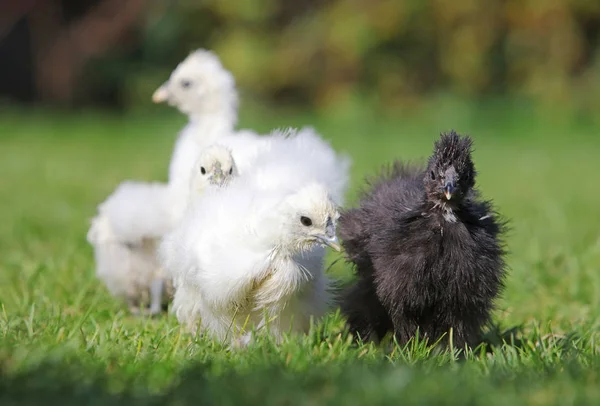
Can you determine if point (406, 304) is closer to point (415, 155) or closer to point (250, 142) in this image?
point (250, 142)

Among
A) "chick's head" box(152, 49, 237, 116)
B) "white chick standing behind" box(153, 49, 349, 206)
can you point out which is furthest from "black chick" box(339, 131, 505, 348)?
"chick's head" box(152, 49, 237, 116)

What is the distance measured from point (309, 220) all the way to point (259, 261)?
0.25 metres

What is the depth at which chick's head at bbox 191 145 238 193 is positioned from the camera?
3.91 m

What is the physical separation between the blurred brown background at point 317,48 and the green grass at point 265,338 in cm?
546

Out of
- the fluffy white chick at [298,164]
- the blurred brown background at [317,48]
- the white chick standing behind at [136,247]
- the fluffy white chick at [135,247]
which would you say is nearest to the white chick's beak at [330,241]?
the fluffy white chick at [298,164]

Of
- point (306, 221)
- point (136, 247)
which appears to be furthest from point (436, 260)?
point (136, 247)

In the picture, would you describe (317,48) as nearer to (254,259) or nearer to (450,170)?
(450,170)

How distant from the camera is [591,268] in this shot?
504cm

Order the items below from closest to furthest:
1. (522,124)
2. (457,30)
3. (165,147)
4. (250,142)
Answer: (250,142)
(165,147)
(522,124)
(457,30)

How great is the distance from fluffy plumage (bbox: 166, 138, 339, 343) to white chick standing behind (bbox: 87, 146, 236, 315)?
74cm

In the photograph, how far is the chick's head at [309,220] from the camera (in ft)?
10.8

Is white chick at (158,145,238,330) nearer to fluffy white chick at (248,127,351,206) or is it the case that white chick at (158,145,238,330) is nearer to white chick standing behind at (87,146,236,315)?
fluffy white chick at (248,127,351,206)

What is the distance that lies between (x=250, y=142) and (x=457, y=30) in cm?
1146

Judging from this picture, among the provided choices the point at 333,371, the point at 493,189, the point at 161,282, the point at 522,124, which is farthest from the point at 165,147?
the point at 333,371
